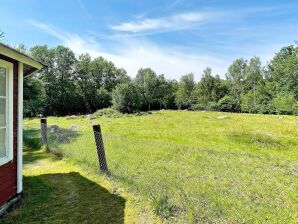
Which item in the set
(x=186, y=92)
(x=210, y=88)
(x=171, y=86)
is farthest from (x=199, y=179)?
(x=171, y=86)

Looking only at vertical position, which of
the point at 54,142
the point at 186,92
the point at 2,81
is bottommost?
the point at 54,142

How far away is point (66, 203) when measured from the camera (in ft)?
12.4

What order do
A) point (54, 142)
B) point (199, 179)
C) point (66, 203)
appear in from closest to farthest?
1. point (66, 203)
2. point (199, 179)
3. point (54, 142)

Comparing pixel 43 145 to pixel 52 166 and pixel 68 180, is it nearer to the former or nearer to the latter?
pixel 52 166

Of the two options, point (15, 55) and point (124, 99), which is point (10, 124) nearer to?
point (15, 55)

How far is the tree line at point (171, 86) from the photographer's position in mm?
33972

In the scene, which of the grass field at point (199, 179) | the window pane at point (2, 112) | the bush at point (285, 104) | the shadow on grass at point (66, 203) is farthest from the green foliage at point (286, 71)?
the window pane at point (2, 112)

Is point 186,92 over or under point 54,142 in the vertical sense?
over

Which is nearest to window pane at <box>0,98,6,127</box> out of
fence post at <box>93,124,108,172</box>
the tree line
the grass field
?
fence post at <box>93,124,108,172</box>

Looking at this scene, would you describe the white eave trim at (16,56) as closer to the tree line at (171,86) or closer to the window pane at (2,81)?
the window pane at (2,81)

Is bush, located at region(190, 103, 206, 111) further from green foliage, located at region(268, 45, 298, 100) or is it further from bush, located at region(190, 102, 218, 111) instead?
green foliage, located at region(268, 45, 298, 100)

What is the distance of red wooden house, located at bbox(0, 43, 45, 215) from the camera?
10.8 feet

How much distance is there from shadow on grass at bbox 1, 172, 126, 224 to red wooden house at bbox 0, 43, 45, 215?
33 cm

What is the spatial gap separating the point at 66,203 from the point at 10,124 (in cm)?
167
